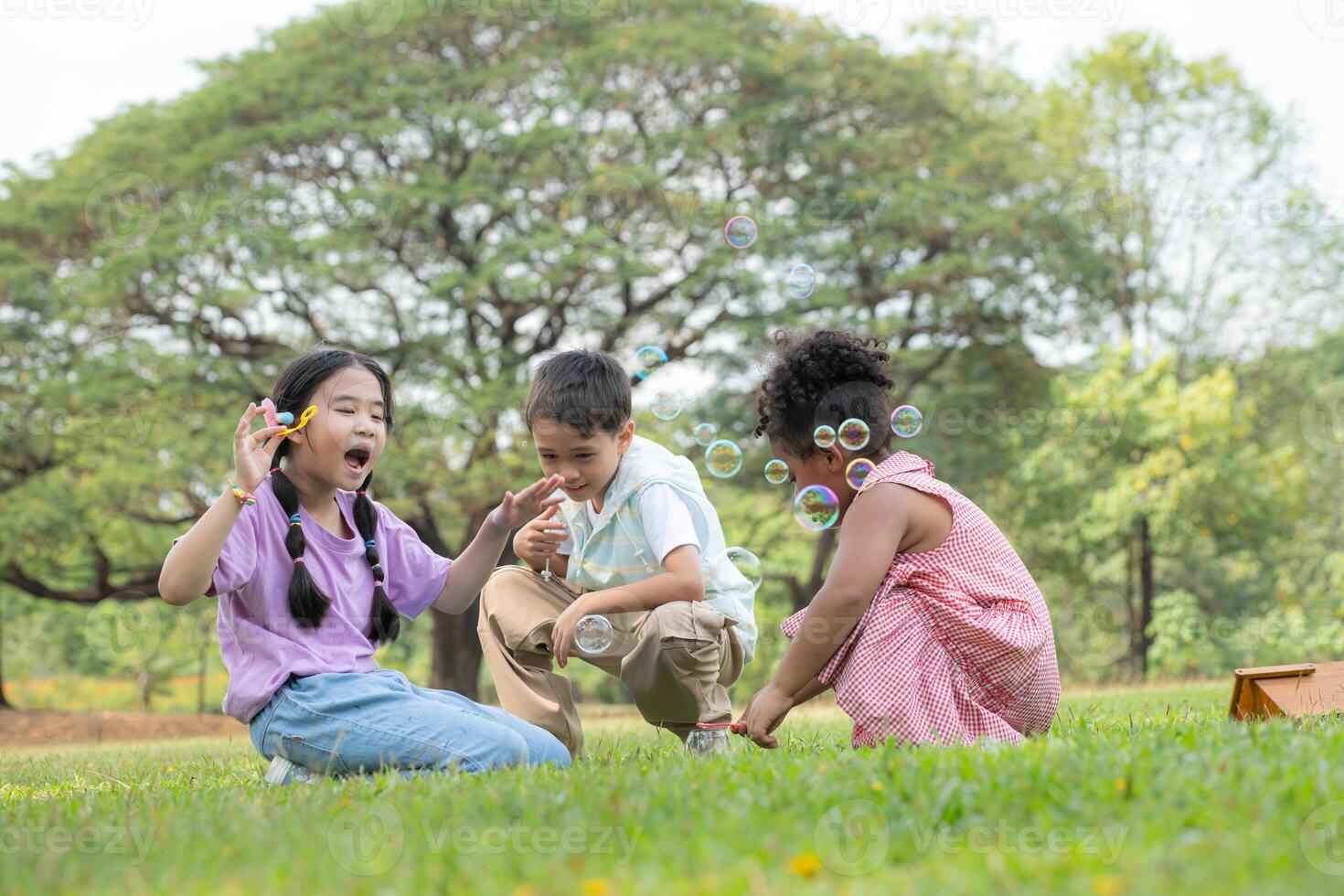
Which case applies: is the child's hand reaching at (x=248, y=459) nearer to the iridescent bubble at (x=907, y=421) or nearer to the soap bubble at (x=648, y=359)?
the soap bubble at (x=648, y=359)

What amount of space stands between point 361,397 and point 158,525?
1245 centimetres

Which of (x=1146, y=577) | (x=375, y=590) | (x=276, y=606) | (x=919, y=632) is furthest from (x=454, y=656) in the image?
(x=919, y=632)

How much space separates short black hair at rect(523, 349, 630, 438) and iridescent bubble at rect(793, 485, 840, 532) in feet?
2.27

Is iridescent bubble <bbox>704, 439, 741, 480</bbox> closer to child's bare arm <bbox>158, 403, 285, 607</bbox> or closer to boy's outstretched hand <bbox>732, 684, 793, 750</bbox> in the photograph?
boy's outstretched hand <bbox>732, 684, 793, 750</bbox>

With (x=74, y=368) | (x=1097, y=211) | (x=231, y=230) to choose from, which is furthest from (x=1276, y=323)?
(x=74, y=368)

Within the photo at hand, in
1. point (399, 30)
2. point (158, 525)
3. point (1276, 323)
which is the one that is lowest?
point (158, 525)

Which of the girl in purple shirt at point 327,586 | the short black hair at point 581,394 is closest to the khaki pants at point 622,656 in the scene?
the girl in purple shirt at point 327,586

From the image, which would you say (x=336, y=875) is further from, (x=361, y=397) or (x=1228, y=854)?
(x=361, y=397)

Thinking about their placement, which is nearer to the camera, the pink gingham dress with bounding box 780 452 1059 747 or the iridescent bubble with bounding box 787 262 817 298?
the pink gingham dress with bounding box 780 452 1059 747

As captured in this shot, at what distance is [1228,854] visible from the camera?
182cm

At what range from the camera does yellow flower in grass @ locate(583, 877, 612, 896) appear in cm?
179

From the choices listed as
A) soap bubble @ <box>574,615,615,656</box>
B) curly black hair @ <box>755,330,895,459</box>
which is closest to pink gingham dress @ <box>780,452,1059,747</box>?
curly black hair @ <box>755,330,895,459</box>

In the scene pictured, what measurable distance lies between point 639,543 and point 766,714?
2.74ft

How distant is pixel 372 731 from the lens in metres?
3.52
